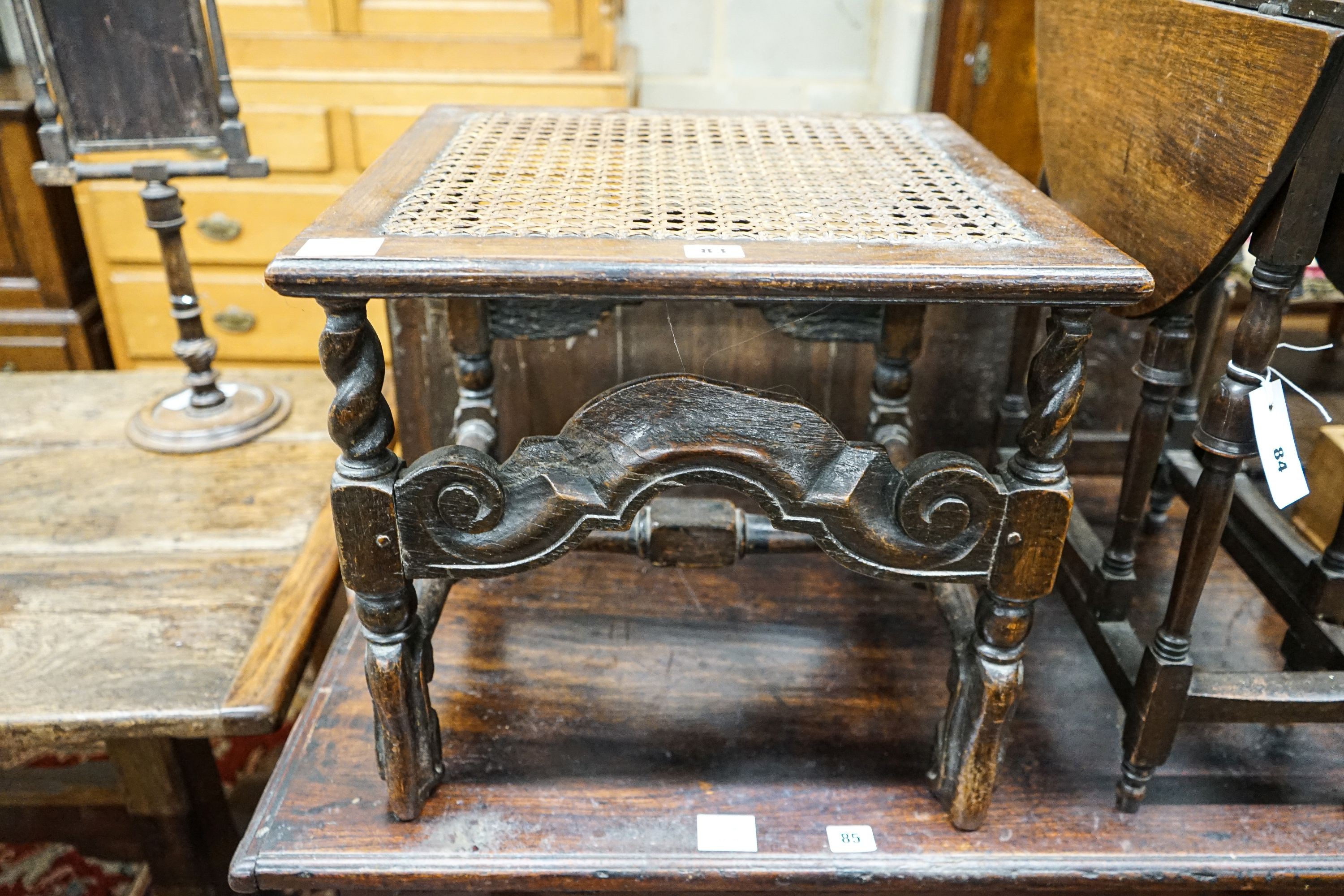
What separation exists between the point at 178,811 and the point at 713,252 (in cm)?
99

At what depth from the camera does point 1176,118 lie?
95cm

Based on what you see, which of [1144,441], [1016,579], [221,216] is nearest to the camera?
[1016,579]

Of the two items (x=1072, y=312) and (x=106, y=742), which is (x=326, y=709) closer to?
(x=106, y=742)

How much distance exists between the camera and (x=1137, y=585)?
1379 mm

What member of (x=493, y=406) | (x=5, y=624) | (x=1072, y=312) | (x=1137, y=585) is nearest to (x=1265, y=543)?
(x=1137, y=585)

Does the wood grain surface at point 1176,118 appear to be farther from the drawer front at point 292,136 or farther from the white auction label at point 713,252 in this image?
the drawer front at point 292,136

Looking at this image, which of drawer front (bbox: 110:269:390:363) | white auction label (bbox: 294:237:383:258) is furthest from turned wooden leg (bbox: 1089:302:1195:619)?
drawer front (bbox: 110:269:390:363)

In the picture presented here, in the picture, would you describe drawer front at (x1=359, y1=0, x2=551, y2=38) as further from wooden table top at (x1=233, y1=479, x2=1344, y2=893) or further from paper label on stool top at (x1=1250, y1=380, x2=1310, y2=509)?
paper label on stool top at (x1=1250, y1=380, x2=1310, y2=509)

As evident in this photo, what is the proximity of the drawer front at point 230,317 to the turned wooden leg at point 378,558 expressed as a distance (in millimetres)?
1293

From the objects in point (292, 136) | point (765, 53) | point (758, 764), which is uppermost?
point (765, 53)

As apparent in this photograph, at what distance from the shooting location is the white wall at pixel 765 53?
2.19 m

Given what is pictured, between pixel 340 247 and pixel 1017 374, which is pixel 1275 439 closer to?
pixel 1017 374

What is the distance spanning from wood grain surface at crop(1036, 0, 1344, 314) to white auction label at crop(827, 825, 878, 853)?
60 centimetres

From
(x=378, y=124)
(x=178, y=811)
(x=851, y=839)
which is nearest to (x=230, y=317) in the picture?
(x=378, y=124)
